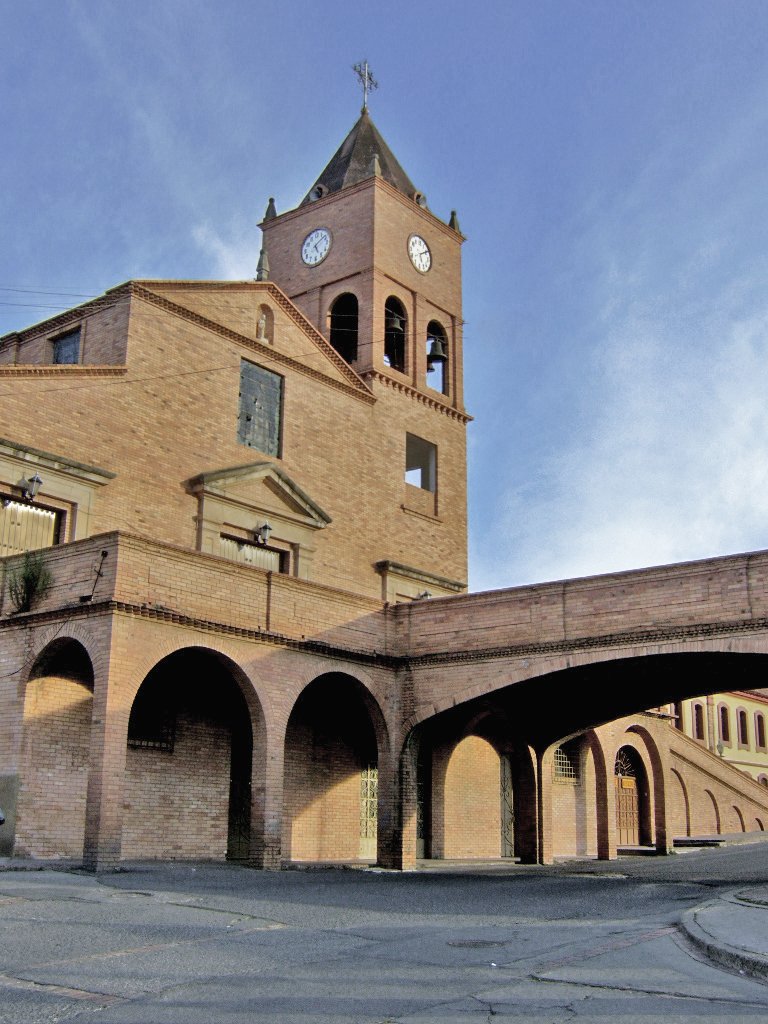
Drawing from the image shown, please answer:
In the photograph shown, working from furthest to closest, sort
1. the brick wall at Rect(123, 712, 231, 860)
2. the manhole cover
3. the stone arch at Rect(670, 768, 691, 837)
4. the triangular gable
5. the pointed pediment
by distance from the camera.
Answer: the stone arch at Rect(670, 768, 691, 837), the triangular gable, the pointed pediment, the brick wall at Rect(123, 712, 231, 860), the manhole cover

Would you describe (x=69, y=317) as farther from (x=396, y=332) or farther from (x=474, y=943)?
(x=474, y=943)

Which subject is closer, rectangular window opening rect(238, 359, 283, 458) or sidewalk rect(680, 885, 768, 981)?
sidewalk rect(680, 885, 768, 981)

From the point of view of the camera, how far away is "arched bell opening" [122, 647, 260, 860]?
20.7m

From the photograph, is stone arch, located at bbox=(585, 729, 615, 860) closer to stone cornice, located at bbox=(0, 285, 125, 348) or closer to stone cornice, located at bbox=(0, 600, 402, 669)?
stone cornice, located at bbox=(0, 600, 402, 669)

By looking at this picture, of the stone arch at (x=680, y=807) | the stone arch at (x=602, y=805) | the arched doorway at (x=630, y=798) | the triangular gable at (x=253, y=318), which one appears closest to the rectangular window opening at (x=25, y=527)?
the triangular gable at (x=253, y=318)

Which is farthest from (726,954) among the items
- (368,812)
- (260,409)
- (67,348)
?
(67,348)

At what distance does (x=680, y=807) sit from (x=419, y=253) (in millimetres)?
21865

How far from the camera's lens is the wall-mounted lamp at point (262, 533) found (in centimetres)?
2447

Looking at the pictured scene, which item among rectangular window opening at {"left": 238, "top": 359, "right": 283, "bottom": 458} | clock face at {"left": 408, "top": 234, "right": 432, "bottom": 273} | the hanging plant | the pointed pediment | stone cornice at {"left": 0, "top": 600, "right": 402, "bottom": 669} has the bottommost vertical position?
stone cornice at {"left": 0, "top": 600, "right": 402, "bottom": 669}

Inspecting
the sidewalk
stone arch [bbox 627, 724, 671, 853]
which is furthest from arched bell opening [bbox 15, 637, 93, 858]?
stone arch [bbox 627, 724, 671, 853]

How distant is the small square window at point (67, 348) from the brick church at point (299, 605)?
A: 0.07 m

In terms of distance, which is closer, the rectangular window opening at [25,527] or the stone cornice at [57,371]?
the rectangular window opening at [25,527]

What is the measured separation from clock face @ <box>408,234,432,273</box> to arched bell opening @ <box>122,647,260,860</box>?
48.1 ft

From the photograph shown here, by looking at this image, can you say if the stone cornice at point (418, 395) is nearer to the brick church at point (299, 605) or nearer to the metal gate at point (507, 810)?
the brick church at point (299, 605)
